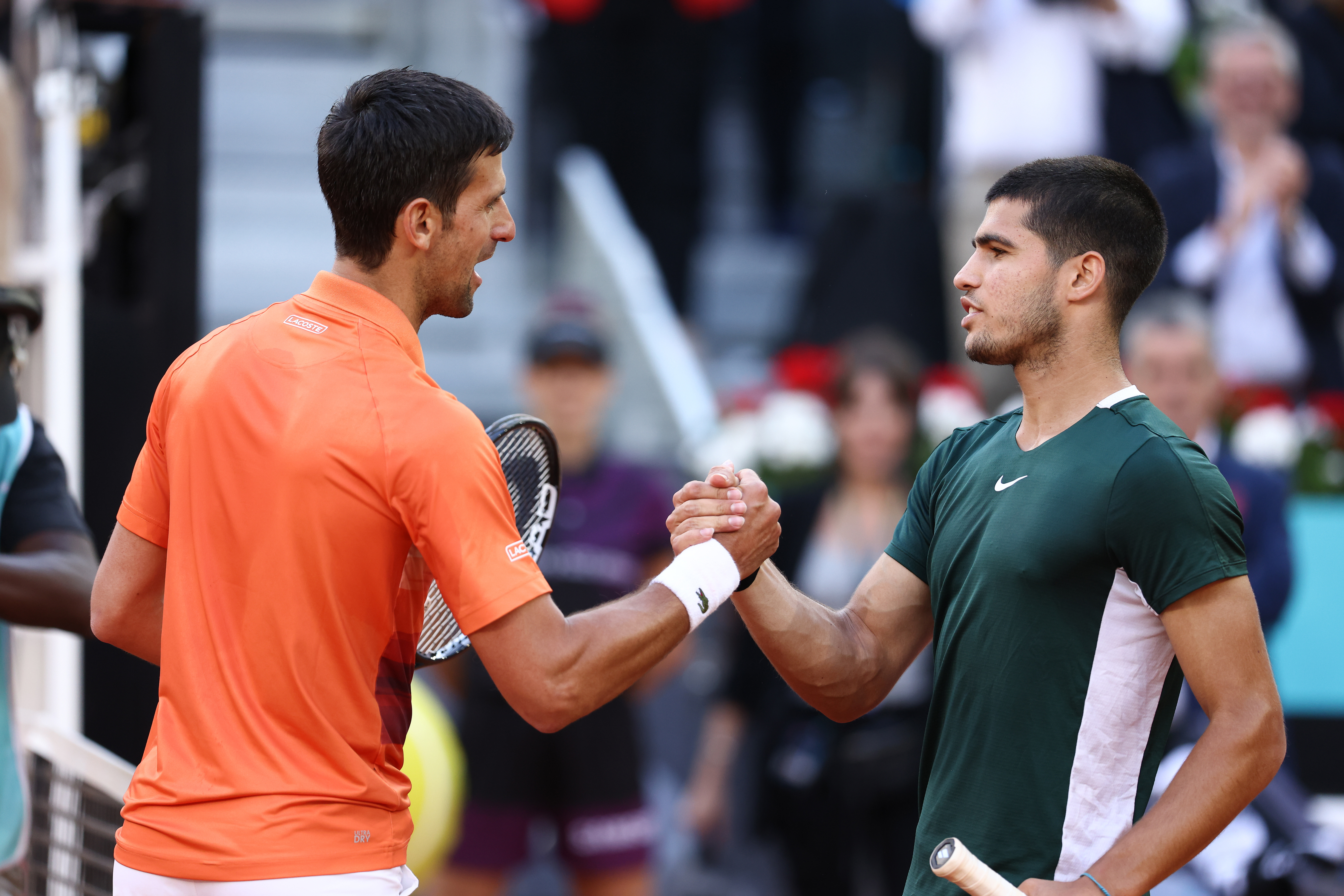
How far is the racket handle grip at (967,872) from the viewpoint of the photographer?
2.27 m

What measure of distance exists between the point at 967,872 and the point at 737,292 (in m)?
7.61

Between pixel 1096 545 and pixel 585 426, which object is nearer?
pixel 1096 545

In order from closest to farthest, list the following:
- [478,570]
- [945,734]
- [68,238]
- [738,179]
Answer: [478,570], [945,734], [68,238], [738,179]

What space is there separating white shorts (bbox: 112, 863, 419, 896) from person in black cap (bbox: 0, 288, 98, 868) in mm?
744

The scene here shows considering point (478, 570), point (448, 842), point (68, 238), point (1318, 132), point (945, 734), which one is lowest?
point (448, 842)

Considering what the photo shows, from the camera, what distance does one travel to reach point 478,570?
236cm

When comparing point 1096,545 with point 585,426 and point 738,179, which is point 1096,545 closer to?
point 585,426

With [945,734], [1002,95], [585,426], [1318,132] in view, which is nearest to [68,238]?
[585,426]

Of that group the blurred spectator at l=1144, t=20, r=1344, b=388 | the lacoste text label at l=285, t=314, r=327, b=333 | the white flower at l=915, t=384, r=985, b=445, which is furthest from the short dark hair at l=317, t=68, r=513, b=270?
the blurred spectator at l=1144, t=20, r=1344, b=388

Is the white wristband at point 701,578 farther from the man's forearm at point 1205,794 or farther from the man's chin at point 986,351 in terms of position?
the man's forearm at point 1205,794

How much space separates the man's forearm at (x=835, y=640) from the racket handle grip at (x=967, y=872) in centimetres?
56

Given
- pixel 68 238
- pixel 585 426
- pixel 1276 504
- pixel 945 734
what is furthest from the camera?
pixel 585 426

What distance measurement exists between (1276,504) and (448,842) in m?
2.83

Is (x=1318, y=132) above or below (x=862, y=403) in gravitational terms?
above
